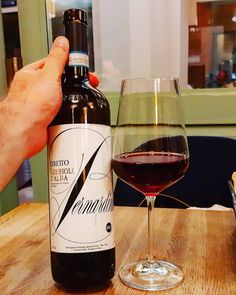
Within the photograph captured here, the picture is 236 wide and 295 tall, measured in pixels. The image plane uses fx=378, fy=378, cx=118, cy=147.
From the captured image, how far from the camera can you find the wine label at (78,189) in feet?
1.45

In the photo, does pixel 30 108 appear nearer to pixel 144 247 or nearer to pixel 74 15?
pixel 74 15

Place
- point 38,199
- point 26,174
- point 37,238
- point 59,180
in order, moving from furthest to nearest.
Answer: point 26,174, point 38,199, point 37,238, point 59,180

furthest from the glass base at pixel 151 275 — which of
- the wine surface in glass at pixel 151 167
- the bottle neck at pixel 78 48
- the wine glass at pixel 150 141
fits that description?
the bottle neck at pixel 78 48

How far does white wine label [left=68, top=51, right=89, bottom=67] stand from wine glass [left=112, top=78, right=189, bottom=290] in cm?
6

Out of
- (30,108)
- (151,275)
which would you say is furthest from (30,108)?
(151,275)

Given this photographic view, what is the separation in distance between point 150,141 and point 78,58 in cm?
14

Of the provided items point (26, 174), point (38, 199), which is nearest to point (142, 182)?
point (38, 199)

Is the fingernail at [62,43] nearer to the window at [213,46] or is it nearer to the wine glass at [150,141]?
the wine glass at [150,141]

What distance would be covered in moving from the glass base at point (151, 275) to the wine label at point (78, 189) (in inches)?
2.7

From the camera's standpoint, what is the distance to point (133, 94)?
49 centimetres

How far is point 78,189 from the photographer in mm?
443

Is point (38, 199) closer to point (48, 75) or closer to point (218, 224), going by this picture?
point (218, 224)

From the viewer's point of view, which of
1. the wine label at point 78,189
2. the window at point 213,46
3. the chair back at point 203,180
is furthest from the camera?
the window at point 213,46

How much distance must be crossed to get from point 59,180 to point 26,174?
2.86m
